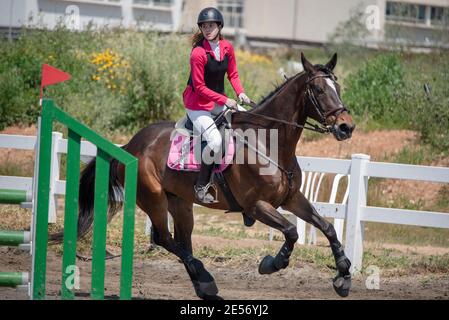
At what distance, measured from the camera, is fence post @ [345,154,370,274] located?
32.3ft

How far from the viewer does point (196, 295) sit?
27.4 feet

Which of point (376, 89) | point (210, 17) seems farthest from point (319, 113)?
point (376, 89)

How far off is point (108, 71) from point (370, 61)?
247 inches

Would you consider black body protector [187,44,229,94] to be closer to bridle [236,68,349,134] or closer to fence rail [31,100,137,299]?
bridle [236,68,349,134]

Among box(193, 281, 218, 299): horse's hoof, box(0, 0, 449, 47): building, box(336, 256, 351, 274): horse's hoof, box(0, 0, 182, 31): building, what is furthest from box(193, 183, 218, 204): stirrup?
box(0, 0, 449, 47): building

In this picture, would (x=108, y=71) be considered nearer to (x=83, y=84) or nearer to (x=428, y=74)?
(x=83, y=84)

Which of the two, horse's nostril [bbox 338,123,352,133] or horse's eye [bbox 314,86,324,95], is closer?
horse's nostril [bbox 338,123,352,133]

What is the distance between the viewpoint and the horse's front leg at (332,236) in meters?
7.91

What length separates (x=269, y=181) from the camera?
315 inches

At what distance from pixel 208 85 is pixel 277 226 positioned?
1.64 m

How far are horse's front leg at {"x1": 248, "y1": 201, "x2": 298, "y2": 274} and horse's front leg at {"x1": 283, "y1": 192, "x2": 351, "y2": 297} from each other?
0.84 ft
